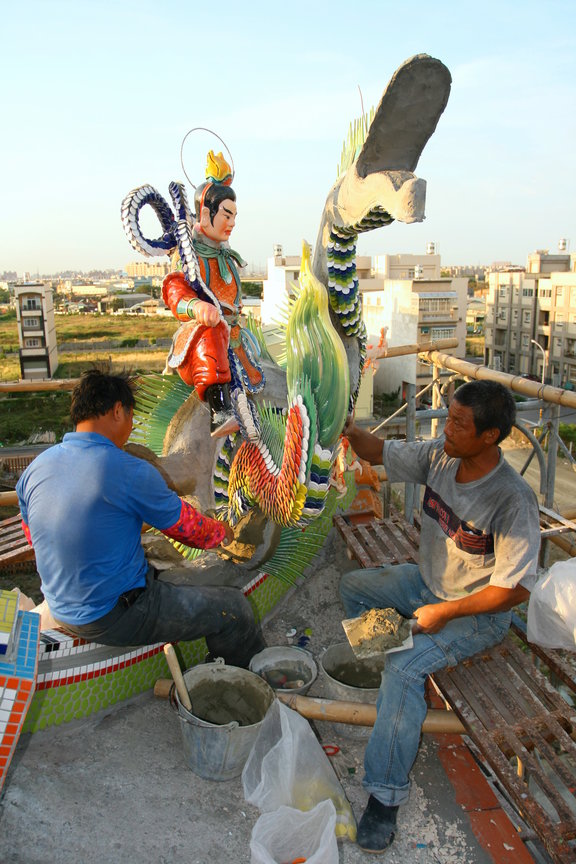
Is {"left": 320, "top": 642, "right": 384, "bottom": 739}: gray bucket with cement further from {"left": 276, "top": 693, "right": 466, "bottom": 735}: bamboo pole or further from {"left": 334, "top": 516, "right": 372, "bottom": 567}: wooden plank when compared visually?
{"left": 334, "top": 516, "right": 372, "bottom": 567}: wooden plank

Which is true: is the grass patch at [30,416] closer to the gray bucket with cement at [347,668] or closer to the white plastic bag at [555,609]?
the gray bucket with cement at [347,668]

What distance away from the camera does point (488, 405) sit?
2.32 meters

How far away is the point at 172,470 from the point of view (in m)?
3.29

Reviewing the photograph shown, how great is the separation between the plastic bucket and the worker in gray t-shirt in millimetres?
614

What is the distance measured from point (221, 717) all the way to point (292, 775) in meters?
0.54

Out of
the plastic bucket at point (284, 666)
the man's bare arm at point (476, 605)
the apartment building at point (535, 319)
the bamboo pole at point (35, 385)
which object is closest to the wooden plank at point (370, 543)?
the plastic bucket at point (284, 666)

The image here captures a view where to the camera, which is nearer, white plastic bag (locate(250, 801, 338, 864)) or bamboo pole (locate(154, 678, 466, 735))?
white plastic bag (locate(250, 801, 338, 864))

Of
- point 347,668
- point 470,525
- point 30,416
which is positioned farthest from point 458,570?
point 30,416

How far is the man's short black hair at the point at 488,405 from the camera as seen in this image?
232cm

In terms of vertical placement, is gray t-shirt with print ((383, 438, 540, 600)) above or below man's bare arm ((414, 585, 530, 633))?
above

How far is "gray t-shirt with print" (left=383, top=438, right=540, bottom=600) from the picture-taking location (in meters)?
2.29

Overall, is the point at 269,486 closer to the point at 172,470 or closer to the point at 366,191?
the point at 172,470

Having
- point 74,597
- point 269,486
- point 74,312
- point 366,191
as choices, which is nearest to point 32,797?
point 74,597

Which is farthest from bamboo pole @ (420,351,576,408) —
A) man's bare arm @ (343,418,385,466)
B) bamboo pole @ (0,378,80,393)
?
bamboo pole @ (0,378,80,393)
